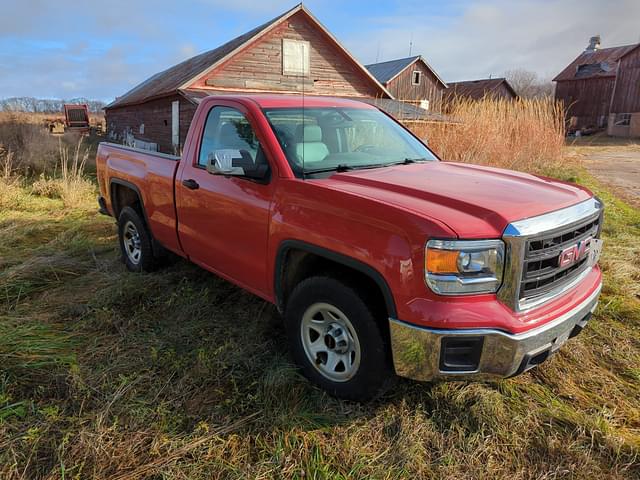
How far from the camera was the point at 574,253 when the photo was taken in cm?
251

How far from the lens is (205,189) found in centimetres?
346

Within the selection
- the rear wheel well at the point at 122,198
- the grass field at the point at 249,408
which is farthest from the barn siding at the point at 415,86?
the grass field at the point at 249,408

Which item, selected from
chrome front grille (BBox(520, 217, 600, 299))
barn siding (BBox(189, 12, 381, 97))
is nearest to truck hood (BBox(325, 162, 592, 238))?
chrome front grille (BBox(520, 217, 600, 299))

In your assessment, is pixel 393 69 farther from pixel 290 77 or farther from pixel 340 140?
pixel 340 140

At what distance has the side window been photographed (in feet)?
9.95

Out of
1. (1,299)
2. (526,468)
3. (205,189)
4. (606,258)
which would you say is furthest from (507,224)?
(1,299)

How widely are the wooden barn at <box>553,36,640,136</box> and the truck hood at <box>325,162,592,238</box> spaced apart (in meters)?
38.6

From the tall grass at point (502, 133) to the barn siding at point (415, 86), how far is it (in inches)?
996

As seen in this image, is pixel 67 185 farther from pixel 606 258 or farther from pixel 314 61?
pixel 314 61

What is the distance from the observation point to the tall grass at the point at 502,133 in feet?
31.6

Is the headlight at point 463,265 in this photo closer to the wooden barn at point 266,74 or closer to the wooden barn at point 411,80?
the wooden barn at point 266,74

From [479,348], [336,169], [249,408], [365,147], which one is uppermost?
[365,147]

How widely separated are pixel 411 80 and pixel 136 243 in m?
36.7

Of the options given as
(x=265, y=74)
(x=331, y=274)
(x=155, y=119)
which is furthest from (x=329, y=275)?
(x=155, y=119)
